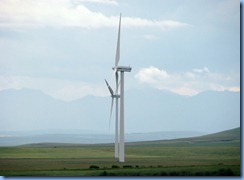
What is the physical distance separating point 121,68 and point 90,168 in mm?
10304

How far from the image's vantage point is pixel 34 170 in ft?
141

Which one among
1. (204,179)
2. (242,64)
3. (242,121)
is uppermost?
(242,64)

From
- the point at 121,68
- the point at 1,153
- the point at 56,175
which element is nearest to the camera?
the point at 56,175

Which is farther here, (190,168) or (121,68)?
(121,68)

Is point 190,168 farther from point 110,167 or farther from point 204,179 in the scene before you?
point 110,167

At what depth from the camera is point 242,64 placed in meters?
45.0

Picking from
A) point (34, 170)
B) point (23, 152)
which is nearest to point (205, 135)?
point (23, 152)

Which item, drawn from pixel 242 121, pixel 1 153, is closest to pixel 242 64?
pixel 242 121

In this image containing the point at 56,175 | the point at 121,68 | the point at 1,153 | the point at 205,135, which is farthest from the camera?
the point at 205,135

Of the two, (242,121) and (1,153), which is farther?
(1,153)

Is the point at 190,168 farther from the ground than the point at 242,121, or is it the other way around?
the point at 242,121

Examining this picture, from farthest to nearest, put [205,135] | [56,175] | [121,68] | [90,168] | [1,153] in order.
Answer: [205,135] → [1,153] → [121,68] → [90,168] → [56,175]

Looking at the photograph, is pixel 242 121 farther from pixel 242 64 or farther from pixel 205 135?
pixel 205 135

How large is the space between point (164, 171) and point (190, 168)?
2.66 meters
